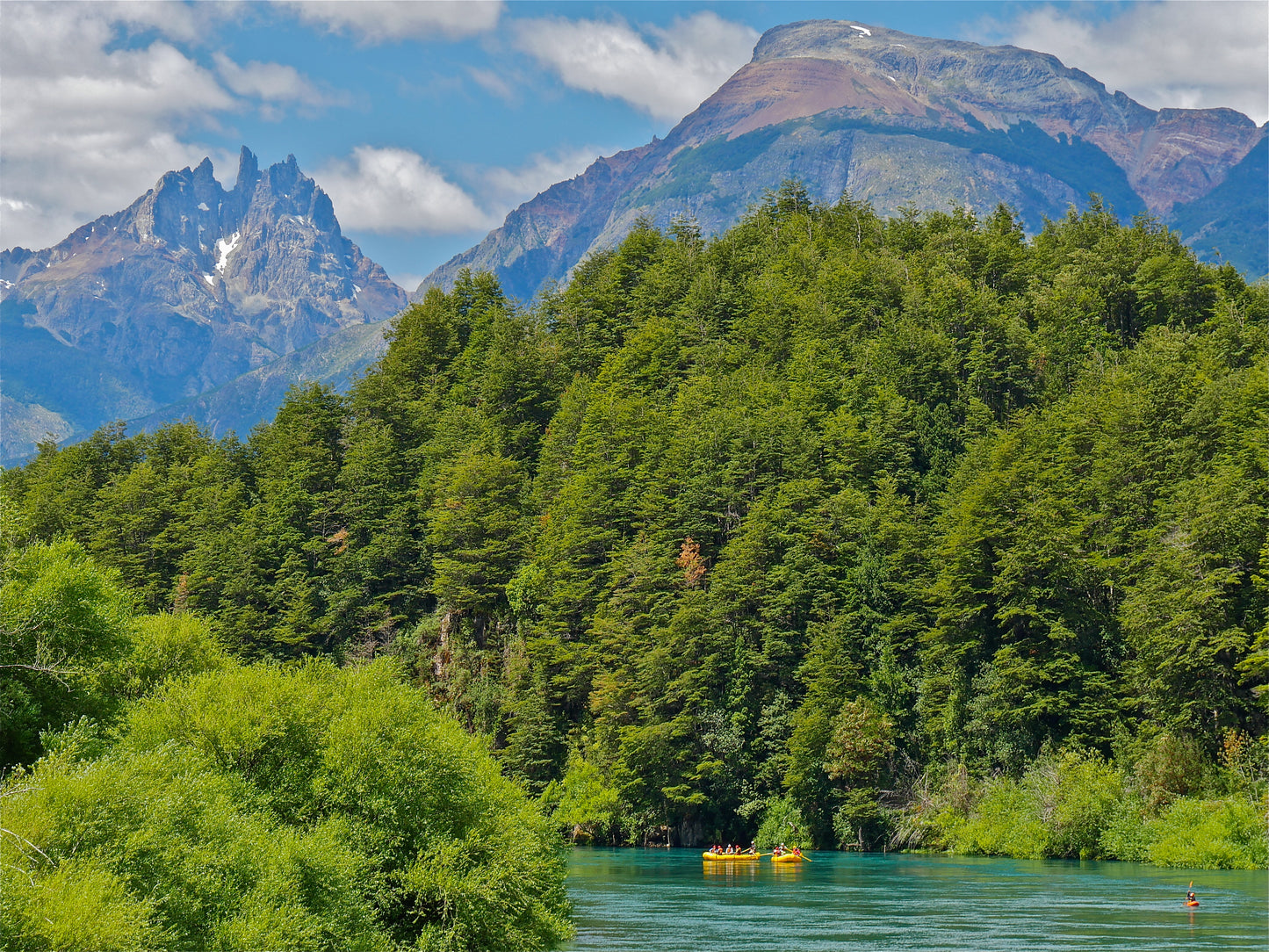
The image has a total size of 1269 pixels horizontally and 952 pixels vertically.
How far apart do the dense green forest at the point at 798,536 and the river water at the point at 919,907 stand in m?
7.68

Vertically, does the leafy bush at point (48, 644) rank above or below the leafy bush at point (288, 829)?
above

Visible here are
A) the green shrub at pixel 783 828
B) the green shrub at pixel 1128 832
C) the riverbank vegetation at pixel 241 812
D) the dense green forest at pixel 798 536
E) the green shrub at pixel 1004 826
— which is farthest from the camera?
the green shrub at pixel 783 828

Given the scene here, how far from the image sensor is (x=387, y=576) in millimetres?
139125

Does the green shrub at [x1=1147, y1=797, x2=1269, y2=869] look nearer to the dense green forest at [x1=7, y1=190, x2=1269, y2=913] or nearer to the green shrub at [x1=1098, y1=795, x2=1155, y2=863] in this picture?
the dense green forest at [x1=7, y1=190, x2=1269, y2=913]

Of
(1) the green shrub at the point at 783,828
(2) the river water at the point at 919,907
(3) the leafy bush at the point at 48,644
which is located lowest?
(2) the river water at the point at 919,907

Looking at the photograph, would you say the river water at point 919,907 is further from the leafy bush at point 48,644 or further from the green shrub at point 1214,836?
the leafy bush at point 48,644

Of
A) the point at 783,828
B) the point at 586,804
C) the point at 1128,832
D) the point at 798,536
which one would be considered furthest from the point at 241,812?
the point at 798,536

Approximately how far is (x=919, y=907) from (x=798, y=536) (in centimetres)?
4929

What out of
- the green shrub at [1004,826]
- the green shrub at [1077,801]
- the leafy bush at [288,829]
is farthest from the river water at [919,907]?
the leafy bush at [288,829]

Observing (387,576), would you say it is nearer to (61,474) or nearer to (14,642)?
(61,474)

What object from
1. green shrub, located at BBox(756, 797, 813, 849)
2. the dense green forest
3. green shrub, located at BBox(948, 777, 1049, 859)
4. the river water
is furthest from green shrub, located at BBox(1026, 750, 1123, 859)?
green shrub, located at BBox(756, 797, 813, 849)

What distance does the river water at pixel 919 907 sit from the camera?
4959 centimetres

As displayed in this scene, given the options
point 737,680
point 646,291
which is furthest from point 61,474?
point 737,680

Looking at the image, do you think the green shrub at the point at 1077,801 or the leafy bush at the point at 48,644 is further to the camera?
the green shrub at the point at 1077,801
